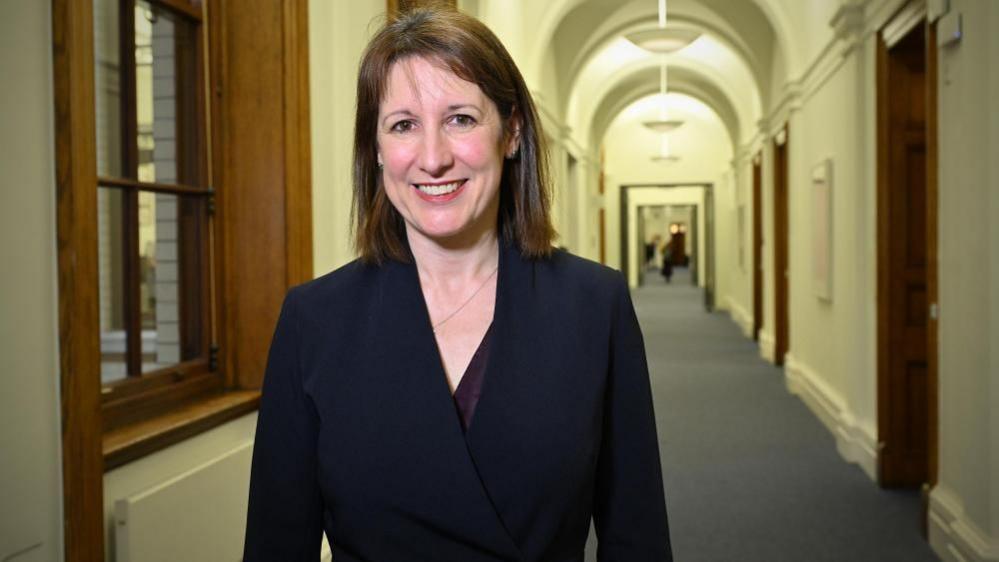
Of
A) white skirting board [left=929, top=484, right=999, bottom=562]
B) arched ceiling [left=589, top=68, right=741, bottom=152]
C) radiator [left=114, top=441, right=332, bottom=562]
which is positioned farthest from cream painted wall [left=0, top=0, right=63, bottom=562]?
arched ceiling [left=589, top=68, right=741, bottom=152]

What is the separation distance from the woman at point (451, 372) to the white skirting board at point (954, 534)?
2.78 meters

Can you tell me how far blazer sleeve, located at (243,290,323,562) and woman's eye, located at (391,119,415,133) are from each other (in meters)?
→ 0.32

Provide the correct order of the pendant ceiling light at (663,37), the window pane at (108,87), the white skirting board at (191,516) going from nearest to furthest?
the white skirting board at (191,516), the window pane at (108,87), the pendant ceiling light at (663,37)

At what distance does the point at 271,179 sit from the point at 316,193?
31cm

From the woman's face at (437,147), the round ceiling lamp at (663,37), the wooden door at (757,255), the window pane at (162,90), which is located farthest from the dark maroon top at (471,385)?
the wooden door at (757,255)

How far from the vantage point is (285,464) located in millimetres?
1591

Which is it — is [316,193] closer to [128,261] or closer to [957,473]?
[128,261]

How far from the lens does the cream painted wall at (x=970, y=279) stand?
12.3 ft

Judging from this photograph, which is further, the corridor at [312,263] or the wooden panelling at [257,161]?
the wooden panelling at [257,161]

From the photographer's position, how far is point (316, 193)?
151 inches

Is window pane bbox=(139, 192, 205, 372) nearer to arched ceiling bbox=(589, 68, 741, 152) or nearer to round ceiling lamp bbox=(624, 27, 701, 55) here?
round ceiling lamp bbox=(624, 27, 701, 55)

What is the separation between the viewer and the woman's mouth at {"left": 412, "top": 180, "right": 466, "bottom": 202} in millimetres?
1568

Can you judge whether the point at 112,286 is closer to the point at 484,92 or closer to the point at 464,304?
the point at 464,304

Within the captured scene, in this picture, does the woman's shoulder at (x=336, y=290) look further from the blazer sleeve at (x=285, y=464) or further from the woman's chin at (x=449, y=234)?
the woman's chin at (x=449, y=234)
